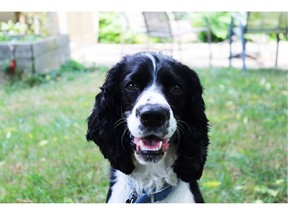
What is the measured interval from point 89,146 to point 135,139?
1985 millimetres

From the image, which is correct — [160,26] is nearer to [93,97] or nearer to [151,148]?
[93,97]

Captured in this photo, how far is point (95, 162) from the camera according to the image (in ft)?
11.6

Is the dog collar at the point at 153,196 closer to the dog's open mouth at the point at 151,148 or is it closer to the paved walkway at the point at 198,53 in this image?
the dog's open mouth at the point at 151,148

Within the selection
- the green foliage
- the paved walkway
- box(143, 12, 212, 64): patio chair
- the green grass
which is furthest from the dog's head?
the green foliage

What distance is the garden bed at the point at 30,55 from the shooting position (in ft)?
20.6

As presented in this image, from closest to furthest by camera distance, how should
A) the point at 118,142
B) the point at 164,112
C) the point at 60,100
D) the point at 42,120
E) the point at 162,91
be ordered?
the point at 164,112, the point at 162,91, the point at 118,142, the point at 42,120, the point at 60,100

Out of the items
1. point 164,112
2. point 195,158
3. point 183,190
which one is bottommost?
point 183,190

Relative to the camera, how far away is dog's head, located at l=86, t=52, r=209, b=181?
1882mm

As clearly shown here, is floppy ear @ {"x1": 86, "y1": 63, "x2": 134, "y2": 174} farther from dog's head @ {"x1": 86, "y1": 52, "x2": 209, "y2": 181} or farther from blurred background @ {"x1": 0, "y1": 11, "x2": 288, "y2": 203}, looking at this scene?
blurred background @ {"x1": 0, "y1": 11, "x2": 288, "y2": 203}

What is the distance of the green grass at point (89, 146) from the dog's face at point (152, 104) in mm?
1221

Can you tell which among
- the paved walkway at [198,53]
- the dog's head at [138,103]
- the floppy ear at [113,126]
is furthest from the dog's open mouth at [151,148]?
the paved walkway at [198,53]
